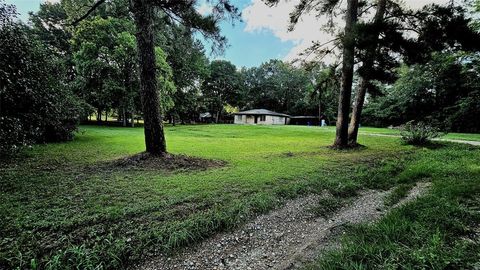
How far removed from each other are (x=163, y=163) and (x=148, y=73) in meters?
2.47

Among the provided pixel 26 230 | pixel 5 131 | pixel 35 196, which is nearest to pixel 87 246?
pixel 26 230

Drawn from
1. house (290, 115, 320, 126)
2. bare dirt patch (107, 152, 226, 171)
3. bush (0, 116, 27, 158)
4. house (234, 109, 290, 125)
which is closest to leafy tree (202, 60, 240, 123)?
house (234, 109, 290, 125)

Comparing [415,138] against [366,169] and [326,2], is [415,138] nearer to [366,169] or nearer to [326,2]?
[366,169]

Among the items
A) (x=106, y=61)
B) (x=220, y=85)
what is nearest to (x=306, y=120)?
(x=220, y=85)

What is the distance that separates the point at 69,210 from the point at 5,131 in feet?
12.1

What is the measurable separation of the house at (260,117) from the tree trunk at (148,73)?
126ft

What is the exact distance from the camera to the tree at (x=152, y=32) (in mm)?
5863

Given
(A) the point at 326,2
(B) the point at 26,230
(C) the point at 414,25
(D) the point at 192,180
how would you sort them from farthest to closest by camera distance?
(A) the point at 326,2 < (C) the point at 414,25 < (D) the point at 192,180 < (B) the point at 26,230

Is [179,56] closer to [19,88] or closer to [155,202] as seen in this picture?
[19,88]

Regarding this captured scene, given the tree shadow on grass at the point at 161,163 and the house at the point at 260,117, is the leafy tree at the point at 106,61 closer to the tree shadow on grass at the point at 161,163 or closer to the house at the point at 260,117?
the tree shadow on grass at the point at 161,163

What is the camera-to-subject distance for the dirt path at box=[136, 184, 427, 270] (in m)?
2.21

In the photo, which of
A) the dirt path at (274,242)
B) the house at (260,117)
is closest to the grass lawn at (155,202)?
the dirt path at (274,242)

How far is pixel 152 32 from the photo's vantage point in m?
6.03

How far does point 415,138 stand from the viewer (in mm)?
10375
